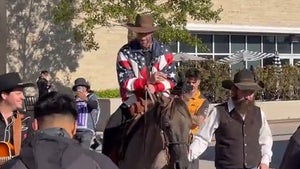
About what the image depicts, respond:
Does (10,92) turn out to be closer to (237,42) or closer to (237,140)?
(237,140)

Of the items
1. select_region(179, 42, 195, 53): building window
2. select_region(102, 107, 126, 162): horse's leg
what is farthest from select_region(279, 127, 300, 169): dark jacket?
select_region(179, 42, 195, 53): building window

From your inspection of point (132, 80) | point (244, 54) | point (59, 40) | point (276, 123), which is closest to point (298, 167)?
point (132, 80)

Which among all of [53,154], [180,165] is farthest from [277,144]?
[53,154]

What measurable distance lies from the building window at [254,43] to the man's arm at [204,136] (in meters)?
31.7

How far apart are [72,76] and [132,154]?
916 inches

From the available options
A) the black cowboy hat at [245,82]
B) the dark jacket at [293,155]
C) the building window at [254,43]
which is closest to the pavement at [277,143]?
the black cowboy hat at [245,82]

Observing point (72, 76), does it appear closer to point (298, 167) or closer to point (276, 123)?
point (276, 123)

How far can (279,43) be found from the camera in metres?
41.2

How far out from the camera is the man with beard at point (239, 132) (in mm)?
8227

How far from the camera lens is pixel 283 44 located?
41469 mm

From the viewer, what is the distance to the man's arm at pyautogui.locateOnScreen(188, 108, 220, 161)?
8.09 metres

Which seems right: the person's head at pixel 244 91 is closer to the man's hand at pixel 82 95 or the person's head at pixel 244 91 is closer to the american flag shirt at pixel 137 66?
the american flag shirt at pixel 137 66

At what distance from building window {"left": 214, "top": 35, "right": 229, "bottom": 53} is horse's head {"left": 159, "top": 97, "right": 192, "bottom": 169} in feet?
99.8

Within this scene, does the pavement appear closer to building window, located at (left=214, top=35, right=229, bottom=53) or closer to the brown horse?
the brown horse
